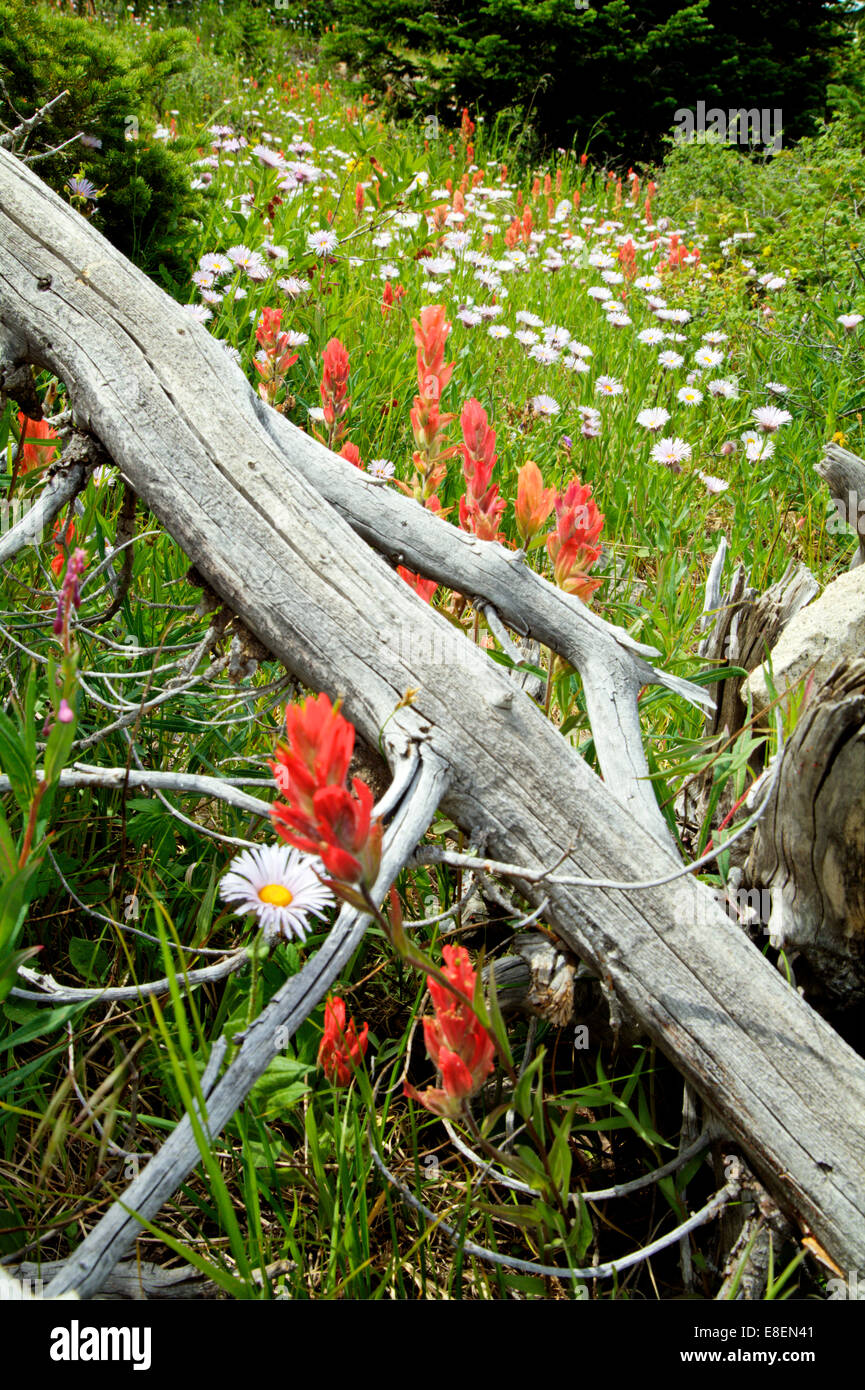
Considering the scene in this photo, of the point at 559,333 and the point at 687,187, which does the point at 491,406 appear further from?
the point at 687,187

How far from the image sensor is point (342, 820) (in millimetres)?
890

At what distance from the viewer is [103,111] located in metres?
3.62

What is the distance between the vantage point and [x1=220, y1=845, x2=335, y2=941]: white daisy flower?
1185mm

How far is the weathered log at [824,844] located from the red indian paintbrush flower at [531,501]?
647 millimetres

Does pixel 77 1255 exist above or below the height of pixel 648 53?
below

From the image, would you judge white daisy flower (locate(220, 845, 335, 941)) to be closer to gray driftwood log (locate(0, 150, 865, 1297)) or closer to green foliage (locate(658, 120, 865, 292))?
gray driftwood log (locate(0, 150, 865, 1297))

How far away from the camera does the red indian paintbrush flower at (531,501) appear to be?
1.81 m

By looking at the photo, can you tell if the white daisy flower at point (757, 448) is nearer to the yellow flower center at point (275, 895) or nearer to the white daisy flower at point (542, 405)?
the white daisy flower at point (542, 405)

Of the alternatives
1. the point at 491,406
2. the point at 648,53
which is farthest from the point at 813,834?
the point at 648,53

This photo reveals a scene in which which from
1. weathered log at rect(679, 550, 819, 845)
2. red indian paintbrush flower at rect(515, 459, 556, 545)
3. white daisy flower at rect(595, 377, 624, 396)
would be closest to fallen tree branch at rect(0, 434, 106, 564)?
red indian paintbrush flower at rect(515, 459, 556, 545)

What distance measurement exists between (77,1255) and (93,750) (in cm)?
121

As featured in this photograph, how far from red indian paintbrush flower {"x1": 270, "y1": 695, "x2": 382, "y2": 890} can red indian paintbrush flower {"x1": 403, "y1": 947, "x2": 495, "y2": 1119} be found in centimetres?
29

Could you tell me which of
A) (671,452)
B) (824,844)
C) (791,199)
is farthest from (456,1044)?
(791,199)

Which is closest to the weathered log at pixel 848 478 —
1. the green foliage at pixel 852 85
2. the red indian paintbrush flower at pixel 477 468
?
the red indian paintbrush flower at pixel 477 468
